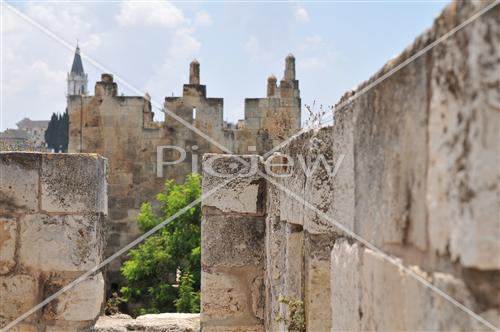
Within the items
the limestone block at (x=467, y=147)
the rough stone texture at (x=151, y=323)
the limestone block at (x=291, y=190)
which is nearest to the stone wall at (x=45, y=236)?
the rough stone texture at (x=151, y=323)

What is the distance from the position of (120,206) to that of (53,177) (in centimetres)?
1240

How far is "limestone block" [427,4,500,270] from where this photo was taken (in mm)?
1317

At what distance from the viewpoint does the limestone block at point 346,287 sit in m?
2.27

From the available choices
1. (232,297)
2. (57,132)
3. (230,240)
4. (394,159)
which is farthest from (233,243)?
(57,132)

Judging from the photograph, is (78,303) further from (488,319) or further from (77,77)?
(77,77)

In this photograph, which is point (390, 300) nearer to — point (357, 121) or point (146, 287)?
point (357, 121)

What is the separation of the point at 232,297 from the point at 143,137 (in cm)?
1229

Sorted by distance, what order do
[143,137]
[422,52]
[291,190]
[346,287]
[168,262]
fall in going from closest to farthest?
[422,52] → [346,287] → [291,190] → [168,262] → [143,137]

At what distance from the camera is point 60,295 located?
190 inches

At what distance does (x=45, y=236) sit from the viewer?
4840mm

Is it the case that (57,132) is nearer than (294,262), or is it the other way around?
(294,262)

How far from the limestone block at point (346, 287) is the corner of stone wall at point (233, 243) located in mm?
2765

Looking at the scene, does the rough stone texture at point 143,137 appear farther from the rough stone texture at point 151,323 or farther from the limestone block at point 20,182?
the limestone block at point 20,182

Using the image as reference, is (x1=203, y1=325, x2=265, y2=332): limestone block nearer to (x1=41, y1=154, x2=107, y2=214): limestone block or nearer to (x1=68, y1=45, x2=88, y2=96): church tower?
(x1=41, y1=154, x2=107, y2=214): limestone block
